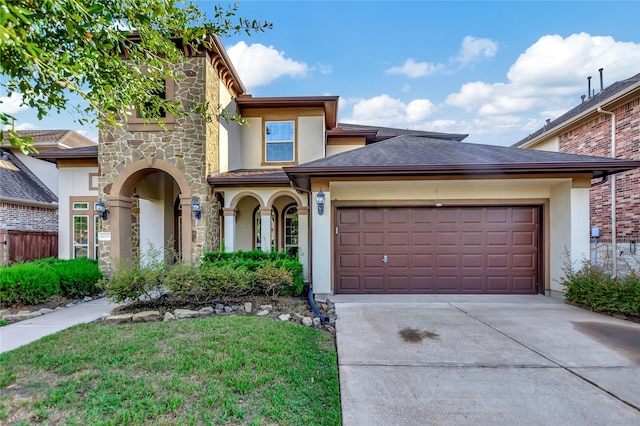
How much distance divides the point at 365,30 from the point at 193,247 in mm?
8930

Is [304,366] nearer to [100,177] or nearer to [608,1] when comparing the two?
[100,177]

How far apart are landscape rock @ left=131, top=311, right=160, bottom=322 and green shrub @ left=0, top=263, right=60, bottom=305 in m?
3.12

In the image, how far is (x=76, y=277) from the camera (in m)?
7.88

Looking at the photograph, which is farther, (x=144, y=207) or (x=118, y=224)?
(x=144, y=207)

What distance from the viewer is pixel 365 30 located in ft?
33.7

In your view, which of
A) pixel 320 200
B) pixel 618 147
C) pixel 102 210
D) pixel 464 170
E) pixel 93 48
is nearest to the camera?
pixel 93 48

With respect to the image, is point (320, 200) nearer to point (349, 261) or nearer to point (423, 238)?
point (349, 261)

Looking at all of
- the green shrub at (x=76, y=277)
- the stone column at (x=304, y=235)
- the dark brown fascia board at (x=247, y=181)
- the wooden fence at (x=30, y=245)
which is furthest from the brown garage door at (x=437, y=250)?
the wooden fence at (x=30, y=245)

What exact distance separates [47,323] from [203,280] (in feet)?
9.42

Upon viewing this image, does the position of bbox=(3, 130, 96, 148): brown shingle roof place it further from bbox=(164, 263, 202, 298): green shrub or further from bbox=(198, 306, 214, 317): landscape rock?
bbox=(198, 306, 214, 317): landscape rock

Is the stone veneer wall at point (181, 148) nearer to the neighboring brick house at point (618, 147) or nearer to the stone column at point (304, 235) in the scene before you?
the stone column at point (304, 235)

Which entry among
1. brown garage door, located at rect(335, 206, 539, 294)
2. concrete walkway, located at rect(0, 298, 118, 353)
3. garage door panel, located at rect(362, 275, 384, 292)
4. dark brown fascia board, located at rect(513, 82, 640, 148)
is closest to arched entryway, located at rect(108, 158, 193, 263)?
concrete walkway, located at rect(0, 298, 118, 353)

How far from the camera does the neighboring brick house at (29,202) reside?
10547 millimetres

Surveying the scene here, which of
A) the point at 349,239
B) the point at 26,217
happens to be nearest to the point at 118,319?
the point at 349,239
